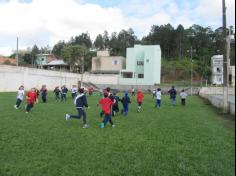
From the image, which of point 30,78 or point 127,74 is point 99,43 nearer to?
point 127,74

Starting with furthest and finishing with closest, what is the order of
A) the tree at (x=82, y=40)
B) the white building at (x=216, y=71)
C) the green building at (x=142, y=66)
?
the tree at (x=82, y=40), the white building at (x=216, y=71), the green building at (x=142, y=66)

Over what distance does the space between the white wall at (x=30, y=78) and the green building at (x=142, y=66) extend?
10.0m

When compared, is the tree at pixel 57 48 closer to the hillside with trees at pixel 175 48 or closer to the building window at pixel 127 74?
the hillside with trees at pixel 175 48

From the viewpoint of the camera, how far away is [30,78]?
54281 millimetres


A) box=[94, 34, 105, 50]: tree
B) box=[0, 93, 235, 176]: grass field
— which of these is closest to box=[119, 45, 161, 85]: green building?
box=[94, 34, 105, 50]: tree

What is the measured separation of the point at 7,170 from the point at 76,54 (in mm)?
87451

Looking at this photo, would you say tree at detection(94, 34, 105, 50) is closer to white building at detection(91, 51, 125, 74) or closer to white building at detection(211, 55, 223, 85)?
white building at detection(91, 51, 125, 74)

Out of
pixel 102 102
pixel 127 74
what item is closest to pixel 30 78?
pixel 127 74

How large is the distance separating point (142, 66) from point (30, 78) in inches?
1409

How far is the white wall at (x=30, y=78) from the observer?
1890 inches

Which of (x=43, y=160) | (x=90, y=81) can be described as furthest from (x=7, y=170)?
(x=90, y=81)

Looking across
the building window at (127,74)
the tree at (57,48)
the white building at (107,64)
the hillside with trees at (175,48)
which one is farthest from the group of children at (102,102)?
the tree at (57,48)

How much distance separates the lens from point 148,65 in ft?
268

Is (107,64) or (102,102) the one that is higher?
(107,64)
